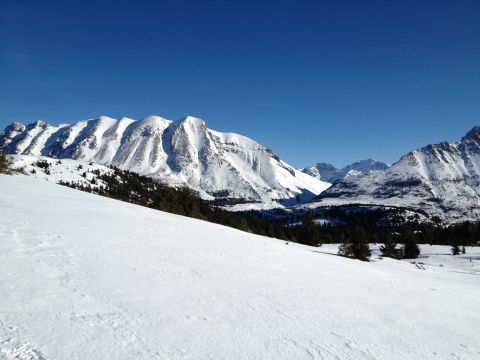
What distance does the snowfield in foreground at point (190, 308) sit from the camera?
5914mm

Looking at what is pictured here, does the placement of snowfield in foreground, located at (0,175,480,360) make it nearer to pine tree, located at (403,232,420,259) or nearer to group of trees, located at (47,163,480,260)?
group of trees, located at (47,163,480,260)

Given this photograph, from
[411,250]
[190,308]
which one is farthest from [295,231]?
[190,308]

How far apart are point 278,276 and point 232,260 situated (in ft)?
8.57

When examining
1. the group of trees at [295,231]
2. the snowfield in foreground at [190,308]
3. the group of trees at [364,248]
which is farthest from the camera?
the group of trees at [295,231]

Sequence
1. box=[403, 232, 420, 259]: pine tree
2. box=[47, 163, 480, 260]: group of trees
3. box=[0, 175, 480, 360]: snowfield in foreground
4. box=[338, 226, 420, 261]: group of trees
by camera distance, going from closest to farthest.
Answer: box=[0, 175, 480, 360]: snowfield in foreground
box=[338, 226, 420, 261]: group of trees
box=[47, 163, 480, 260]: group of trees
box=[403, 232, 420, 259]: pine tree

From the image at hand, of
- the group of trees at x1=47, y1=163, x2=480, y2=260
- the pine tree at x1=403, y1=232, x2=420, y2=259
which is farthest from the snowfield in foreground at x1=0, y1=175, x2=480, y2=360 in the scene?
the pine tree at x1=403, y1=232, x2=420, y2=259

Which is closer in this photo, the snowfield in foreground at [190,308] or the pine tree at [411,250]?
the snowfield in foreground at [190,308]

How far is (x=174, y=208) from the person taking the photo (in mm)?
63250

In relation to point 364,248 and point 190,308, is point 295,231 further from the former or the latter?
point 190,308

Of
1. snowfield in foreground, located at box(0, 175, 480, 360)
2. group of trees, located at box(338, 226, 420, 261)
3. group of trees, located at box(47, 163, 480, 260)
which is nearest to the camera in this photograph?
snowfield in foreground, located at box(0, 175, 480, 360)

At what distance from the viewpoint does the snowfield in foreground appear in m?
5.91

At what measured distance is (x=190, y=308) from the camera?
7863mm

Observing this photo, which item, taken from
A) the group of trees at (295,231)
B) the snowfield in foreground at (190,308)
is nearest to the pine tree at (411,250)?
the group of trees at (295,231)

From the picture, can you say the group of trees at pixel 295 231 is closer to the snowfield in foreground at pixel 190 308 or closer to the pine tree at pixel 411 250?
the pine tree at pixel 411 250
